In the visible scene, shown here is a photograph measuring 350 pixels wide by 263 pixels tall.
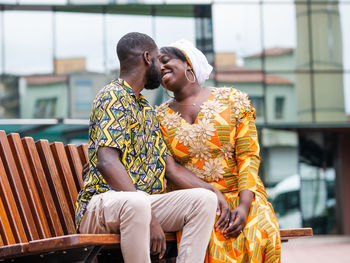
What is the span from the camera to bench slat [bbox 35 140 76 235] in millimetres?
4500

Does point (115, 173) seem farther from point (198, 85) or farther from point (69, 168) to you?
point (198, 85)

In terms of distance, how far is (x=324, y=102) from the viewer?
1000 inches

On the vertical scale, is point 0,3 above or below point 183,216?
above

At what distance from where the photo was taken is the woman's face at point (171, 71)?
4.80 meters

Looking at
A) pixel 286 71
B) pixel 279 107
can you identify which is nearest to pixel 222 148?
pixel 279 107

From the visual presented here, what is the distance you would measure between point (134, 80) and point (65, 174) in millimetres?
815

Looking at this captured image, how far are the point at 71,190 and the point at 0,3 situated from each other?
64.5 ft

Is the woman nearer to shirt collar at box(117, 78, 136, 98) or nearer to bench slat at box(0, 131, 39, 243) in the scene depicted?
shirt collar at box(117, 78, 136, 98)

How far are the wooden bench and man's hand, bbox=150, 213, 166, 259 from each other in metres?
0.19

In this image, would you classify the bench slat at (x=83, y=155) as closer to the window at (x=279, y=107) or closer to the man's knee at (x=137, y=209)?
the man's knee at (x=137, y=209)

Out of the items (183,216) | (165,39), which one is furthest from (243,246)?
(165,39)

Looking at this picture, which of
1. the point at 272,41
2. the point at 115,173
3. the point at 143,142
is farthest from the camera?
the point at 272,41

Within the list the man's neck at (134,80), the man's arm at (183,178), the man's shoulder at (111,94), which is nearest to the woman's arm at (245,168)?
the man's arm at (183,178)

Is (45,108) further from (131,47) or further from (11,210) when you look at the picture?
(11,210)
